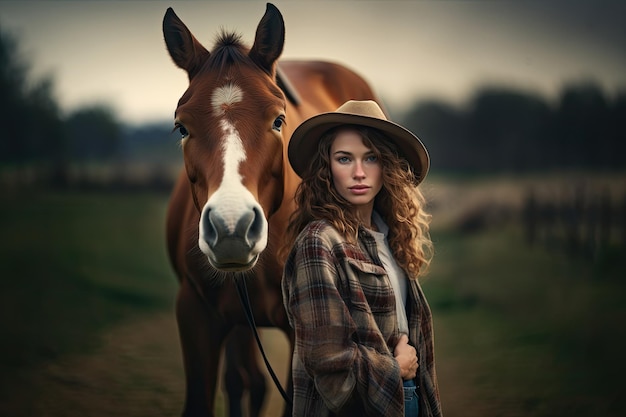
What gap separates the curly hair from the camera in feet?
6.50

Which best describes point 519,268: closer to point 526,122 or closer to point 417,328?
point 526,122

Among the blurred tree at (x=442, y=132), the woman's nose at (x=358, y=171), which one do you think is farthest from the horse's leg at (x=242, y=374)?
the blurred tree at (x=442, y=132)

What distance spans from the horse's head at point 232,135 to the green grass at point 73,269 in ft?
11.4

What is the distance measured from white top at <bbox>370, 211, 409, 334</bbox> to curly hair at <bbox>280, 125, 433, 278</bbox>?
2 cm

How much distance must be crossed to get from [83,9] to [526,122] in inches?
211

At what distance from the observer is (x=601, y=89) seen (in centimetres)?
645

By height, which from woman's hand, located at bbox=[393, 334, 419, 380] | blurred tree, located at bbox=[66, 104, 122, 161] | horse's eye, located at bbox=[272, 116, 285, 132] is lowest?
woman's hand, located at bbox=[393, 334, 419, 380]

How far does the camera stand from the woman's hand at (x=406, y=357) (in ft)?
6.12

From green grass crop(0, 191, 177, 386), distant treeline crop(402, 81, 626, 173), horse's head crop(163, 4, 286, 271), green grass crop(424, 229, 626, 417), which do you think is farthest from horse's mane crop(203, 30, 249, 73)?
distant treeline crop(402, 81, 626, 173)

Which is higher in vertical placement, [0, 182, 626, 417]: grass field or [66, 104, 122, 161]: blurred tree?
[66, 104, 122, 161]: blurred tree

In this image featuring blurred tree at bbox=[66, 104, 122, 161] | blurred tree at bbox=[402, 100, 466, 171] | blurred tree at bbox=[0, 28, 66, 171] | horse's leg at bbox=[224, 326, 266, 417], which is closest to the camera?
horse's leg at bbox=[224, 326, 266, 417]

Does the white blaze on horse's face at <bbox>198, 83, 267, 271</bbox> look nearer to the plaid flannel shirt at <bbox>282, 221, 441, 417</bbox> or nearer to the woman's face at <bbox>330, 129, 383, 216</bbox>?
the plaid flannel shirt at <bbox>282, 221, 441, 417</bbox>

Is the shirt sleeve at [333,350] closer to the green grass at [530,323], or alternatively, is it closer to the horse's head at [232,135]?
the horse's head at [232,135]

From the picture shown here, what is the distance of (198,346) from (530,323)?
4.12 m
